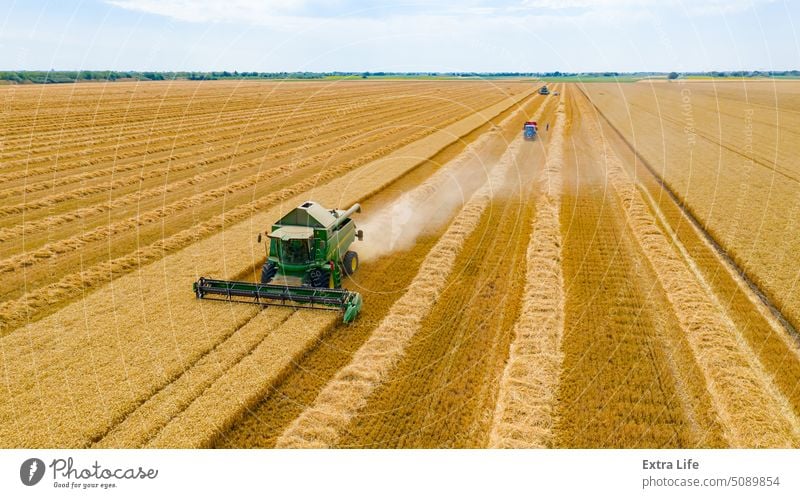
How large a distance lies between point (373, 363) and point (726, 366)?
9020 millimetres

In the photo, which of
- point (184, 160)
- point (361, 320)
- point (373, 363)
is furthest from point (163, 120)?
point (373, 363)

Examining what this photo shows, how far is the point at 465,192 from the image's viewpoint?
29.5 m

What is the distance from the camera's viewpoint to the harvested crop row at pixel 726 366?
10320 millimetres

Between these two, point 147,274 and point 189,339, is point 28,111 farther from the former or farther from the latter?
point 189,339

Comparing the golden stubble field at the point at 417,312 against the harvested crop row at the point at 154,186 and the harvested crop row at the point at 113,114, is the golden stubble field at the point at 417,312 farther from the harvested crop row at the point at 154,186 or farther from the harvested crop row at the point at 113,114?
the harvested crop row at the point at 113,114

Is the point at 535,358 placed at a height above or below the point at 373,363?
below

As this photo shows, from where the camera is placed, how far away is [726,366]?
12.4 meters

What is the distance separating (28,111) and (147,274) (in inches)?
2253

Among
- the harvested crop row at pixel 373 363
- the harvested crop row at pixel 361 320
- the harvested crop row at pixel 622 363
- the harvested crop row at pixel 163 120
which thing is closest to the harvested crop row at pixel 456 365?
the harvested crop row at pixel 373 363

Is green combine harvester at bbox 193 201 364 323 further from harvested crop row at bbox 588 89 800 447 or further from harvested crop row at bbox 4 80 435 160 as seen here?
harvested crop row at bbox 4 80 435 160

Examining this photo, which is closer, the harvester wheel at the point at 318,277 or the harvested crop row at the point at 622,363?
the harvested crop row at the point at 622,363
